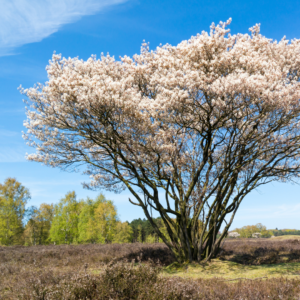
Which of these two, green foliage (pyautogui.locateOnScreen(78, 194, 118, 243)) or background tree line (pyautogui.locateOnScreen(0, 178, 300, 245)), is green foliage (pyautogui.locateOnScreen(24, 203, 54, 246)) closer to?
background tree line (pyautogui.locateOnScreen(0, 178, 300, 245))

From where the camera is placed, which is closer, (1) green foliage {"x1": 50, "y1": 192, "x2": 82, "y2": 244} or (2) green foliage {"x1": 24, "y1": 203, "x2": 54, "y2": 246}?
(1) green foliage {"x1": 50, "y1": 192, "x2": 82, "y2": 244}

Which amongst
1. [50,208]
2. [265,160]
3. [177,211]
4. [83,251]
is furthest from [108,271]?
[50,208]

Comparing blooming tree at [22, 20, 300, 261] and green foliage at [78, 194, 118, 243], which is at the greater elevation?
blooming tree at [22, 20, 300, 261]

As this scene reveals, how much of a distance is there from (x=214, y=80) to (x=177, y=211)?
→ 6292mm

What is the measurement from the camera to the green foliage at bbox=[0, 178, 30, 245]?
34.2m

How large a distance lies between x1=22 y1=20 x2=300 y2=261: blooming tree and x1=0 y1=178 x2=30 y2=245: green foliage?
1055 inches

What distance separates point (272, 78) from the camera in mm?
9594

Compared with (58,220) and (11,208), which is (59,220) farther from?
(11,208)

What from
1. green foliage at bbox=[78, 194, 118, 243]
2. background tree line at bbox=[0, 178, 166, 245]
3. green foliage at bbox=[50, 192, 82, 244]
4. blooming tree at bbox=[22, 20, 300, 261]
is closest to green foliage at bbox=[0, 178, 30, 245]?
background tree line at bbox=[0, 178, 166, 245]

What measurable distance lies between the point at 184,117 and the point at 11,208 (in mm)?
33212

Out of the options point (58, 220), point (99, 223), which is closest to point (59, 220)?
point (58, 220)

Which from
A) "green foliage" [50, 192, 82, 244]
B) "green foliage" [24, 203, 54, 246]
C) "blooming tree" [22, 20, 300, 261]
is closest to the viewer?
"blooming tree" [22, 20, 300, 261]

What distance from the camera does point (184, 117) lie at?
11.0 meters

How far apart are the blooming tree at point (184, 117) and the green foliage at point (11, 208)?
2681 centimetres
